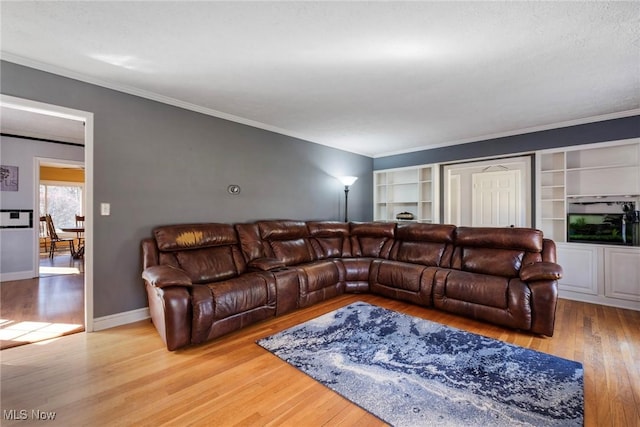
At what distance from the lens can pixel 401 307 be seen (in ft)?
11.3

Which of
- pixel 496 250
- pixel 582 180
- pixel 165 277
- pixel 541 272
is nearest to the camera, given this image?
pixel 165 277

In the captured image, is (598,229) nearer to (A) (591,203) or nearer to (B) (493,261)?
(A) (591,203)

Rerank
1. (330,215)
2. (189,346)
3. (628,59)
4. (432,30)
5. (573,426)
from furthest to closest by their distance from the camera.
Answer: (330,215)
(189,346)
(628,59)
(432,30)
(573,426)

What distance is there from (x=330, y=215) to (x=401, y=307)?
90.5 inches

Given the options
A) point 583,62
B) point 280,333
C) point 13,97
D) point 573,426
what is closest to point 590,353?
point 573,426

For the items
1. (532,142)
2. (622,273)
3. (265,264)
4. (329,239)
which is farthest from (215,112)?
(622,273)

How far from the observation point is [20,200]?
182 inches

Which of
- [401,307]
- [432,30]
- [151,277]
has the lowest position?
[401,307]

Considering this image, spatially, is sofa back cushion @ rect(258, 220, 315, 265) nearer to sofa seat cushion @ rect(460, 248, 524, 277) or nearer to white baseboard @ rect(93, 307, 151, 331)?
white baseboard @ rect(93, 307, 151, 331)

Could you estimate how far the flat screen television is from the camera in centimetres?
350

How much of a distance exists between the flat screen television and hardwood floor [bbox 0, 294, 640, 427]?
130cm

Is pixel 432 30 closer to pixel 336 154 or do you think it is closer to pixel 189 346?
pixel 189 346

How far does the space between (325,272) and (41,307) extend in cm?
338

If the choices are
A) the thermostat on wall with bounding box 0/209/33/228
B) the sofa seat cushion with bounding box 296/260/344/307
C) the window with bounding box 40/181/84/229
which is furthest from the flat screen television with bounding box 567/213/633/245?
the window with bounding box 40/181/84/229
